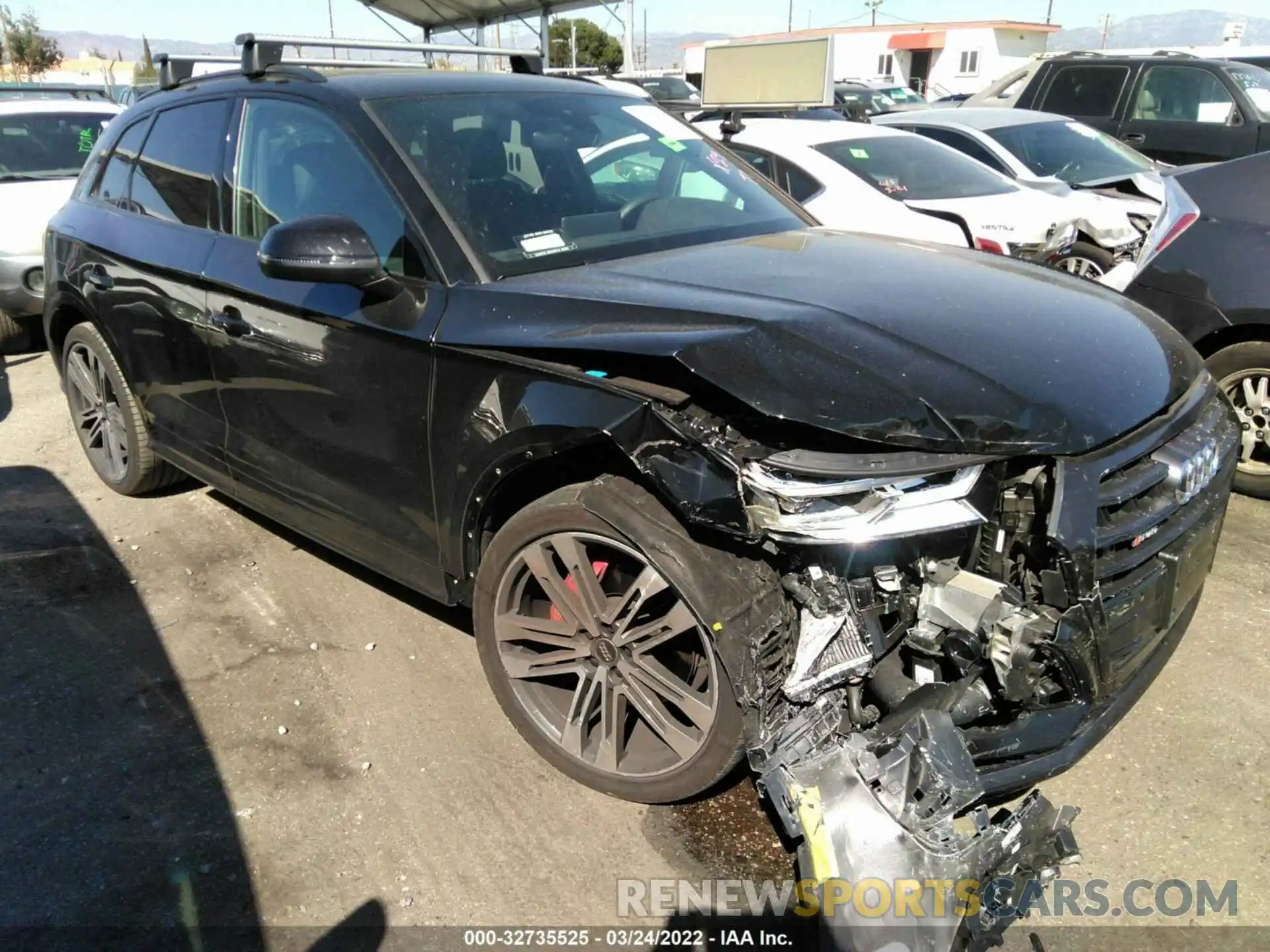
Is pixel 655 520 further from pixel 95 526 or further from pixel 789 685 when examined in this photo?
pixel 95 526

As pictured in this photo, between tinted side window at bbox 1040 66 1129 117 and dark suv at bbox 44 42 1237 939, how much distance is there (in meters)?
9.31

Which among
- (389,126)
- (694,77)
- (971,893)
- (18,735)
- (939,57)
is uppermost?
(939,57)

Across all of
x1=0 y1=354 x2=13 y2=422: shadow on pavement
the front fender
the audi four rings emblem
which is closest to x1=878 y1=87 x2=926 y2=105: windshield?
x1=0 y1=354 x2=13 y2=422: shadow on pavement

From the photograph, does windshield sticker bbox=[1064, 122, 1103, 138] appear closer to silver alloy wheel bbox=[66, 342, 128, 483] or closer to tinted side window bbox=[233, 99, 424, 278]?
tinted side window bbox=[233, 99, 424, 278]

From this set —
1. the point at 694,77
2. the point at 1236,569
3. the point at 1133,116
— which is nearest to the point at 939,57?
the point at 694,77

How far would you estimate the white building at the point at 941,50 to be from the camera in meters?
47.2

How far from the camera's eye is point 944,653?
7.28ft

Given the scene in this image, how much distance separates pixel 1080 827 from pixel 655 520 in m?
1.43

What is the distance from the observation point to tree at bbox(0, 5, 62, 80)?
48.6 metres

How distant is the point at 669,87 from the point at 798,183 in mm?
15941

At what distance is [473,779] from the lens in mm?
2861

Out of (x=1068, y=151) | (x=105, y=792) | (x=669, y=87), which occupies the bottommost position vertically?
(x=105, y=792)

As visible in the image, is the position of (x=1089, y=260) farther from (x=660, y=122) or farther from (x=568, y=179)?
(x=568, y=179)

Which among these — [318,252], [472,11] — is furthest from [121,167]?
[472,11]
